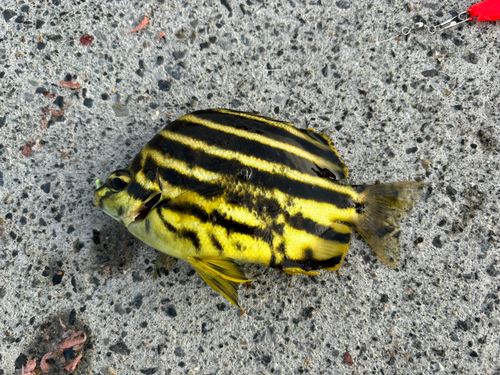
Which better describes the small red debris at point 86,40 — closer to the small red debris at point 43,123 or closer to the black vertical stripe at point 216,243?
the small red debris at point 43,123

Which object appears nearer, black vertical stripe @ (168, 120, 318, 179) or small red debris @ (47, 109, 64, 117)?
black vertical stripe @ (168, 120, 318, 179)

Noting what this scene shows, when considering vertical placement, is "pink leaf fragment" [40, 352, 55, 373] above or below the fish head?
below

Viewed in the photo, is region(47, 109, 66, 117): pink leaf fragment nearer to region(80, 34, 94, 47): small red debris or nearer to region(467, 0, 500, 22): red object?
region(80, 34, 94, 47): small red debris

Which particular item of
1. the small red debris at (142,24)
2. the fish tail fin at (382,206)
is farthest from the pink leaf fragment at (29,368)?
the small red debris at (142,24)

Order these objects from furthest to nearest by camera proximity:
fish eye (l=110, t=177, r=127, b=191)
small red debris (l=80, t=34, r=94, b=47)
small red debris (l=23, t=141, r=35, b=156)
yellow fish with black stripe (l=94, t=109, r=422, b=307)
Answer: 1. small red debris (l=80, t=34, r=94, b=47)
2. small red debris (l=23, t=141, r=35, b=156)
3. fish eye (l=110, t=177, r=127, b=191)
4. yellow fish with black stripe (l=94, t=109, r=422, b=307)

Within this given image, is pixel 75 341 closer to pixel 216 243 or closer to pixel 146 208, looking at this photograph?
pixel 146 208

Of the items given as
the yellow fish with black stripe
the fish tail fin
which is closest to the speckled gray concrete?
the fish tail fin

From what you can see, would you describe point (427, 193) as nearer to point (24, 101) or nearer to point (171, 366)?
point (171, 366)

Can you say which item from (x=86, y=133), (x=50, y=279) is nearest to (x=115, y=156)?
(x=86, y=133)
